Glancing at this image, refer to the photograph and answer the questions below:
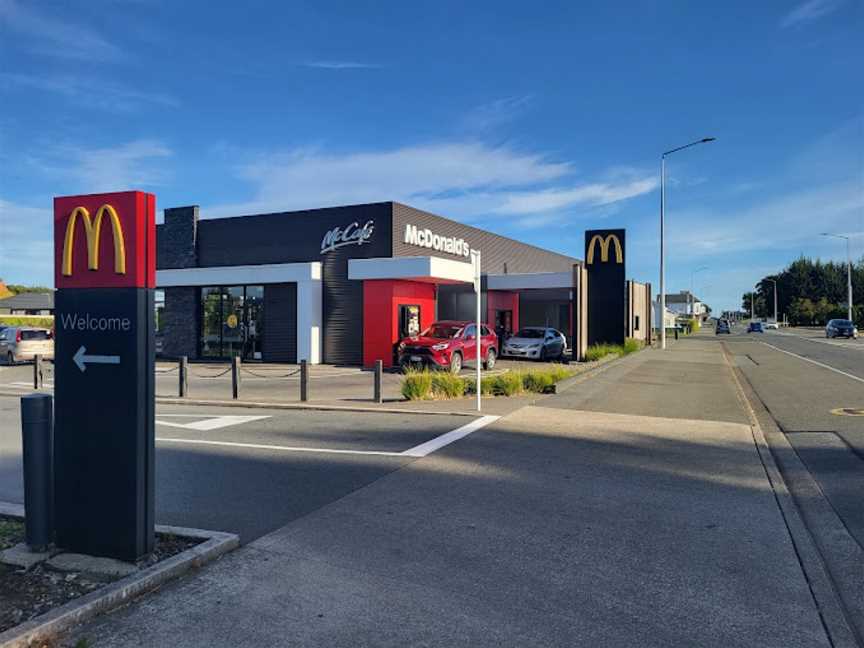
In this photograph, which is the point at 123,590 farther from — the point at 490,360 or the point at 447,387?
the point at 490,360

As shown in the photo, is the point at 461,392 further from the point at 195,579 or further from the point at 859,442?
the point at 195,579

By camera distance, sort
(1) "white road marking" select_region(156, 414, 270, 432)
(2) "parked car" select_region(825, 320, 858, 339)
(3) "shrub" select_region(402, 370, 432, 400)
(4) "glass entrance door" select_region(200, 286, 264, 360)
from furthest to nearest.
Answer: (2) "parked car" select_region(825, 320, 858, 339)
(4) "glass entrance door" select_region(200, 286, 264, 360)
(3) "shrub" select_region(402, 370, 432, 400)
(1) "white road marking" select_region(156, 414, 270, 432)

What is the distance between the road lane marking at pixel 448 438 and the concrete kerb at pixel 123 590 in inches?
150

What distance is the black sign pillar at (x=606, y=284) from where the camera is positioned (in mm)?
32188

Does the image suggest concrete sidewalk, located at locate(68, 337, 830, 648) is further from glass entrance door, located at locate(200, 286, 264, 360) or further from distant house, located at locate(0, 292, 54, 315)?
distant house, located at locate(0, 292, 54, 315)

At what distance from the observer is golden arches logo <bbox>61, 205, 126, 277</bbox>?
4.75m

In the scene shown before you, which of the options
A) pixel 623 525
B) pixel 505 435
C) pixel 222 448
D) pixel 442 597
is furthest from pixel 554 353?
pixel 442 597

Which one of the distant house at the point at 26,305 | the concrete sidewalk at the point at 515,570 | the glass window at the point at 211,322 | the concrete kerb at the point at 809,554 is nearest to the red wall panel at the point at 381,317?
the glass window at the point at 211,322

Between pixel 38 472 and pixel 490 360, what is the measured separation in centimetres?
1958

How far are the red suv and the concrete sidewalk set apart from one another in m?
11.8

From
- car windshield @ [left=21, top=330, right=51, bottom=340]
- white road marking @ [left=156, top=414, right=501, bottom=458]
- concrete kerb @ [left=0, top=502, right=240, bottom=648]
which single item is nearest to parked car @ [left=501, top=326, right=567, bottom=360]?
white road marking @ [left=156, top=414, right=501, bottom=458]

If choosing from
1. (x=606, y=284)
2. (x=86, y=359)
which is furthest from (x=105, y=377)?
(x=606, y=284)

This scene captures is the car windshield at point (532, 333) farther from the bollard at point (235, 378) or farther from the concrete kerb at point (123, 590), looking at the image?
the concrete kerb at point (123, 590)

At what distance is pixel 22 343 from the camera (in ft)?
85.7
